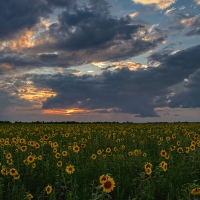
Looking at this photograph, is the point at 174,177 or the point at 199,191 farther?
the point at 174,177

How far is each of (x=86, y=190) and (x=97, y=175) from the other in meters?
1.48

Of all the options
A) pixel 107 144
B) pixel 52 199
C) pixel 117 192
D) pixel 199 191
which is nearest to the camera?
pixel 199 191

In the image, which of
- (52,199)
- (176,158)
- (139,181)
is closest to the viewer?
(52,199)

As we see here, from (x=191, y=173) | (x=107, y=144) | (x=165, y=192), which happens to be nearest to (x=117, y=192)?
(x=165, y=192)

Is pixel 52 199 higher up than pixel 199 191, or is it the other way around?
pixel 199 191

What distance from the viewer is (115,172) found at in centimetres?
913

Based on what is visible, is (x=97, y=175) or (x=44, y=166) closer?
(x=97, y=175)

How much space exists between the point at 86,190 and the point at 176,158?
5.67 meters

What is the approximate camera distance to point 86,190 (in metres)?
7.11

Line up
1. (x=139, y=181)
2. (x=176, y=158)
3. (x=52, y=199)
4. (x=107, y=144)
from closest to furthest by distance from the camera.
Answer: (x=52, y=199)
(x=139, y=181)
(x=176, y=158)
(x=107, y=144)

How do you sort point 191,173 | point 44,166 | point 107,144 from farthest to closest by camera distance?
1. point 107,144
2. point 44,166
3. point 191,173

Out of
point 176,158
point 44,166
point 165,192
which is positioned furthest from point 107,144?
point 165,192

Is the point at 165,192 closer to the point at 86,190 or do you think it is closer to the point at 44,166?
the point at 86,190

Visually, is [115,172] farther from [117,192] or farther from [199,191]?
[199,191]
